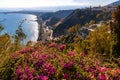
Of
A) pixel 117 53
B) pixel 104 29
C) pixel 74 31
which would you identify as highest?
pixel 104 29

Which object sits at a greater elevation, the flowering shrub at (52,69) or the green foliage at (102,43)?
the flowering shrub at (52,69)

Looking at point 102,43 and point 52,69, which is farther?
point 102,43

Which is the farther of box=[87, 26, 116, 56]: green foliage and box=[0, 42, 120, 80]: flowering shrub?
box=[87, 26, 116, 56]: green foliage

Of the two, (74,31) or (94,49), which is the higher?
(94,49)

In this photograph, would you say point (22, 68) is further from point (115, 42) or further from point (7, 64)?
point (115, 42)

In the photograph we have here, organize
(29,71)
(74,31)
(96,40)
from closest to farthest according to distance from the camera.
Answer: (29,71), (96,40), (74,31)

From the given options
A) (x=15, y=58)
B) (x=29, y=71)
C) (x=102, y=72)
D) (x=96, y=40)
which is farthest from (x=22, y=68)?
(x=96, y=40)

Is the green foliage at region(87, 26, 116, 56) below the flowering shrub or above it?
below

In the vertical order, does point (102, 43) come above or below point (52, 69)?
below

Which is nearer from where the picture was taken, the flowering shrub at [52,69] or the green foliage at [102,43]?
the flowering shrub at [52,69]

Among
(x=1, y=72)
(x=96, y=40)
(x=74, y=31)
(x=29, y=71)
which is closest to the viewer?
(x=29, y=71)

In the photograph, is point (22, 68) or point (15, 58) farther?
point (15, 58)
